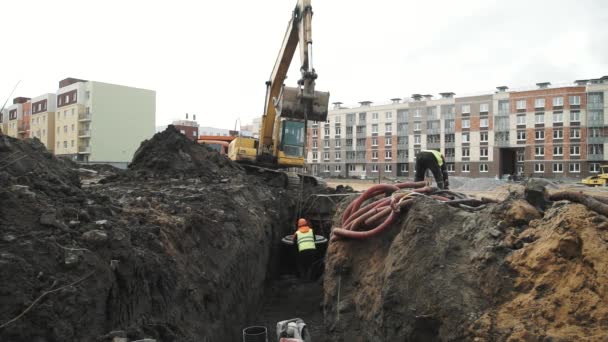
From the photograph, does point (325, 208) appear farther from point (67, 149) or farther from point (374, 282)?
point (67, 149)

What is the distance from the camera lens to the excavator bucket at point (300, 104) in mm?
12570

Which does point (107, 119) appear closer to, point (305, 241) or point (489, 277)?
point (305, 241)

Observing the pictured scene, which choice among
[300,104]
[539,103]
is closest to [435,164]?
[300,104]

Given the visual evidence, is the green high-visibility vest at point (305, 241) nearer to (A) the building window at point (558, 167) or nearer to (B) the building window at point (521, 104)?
(A) the building window at point (558, 167)

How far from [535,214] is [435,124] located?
6593cm

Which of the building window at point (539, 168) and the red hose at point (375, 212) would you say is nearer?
the red hose at point (375, 212)

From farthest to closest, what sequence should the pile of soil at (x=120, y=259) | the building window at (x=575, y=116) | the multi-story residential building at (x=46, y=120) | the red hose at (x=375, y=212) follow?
the multi-story residential building at (x=46, y=120), the building window at (x=575, y=116), the red hose at (x=375, y=212), the pile of soil at (x=120, y=259)

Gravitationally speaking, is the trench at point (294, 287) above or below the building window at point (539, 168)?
below

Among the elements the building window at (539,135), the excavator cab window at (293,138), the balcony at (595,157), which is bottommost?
the excavator cab window at (293,138)

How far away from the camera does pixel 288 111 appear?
41.8ft

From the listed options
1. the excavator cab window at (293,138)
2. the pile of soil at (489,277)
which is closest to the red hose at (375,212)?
the pile of soil at (489,277)

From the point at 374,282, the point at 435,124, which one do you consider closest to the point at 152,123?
the point at 435,124

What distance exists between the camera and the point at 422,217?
512 cm

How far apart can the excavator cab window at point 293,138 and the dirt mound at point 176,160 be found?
1946 millimetres
